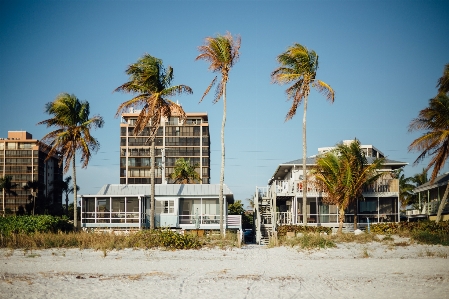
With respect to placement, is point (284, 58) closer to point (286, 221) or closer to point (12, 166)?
point (286, 221)

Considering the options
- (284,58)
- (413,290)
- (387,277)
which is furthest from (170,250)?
(284,58)

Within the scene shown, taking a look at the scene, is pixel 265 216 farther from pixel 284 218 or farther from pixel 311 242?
pixel 311 242

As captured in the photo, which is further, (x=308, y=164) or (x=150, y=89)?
(x=308, y=164)

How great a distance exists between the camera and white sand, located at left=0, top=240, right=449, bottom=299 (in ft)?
45.2

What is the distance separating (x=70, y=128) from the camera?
1678 inches

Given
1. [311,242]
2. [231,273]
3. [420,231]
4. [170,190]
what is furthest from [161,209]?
[231,273]

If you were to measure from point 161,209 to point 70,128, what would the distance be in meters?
9.73

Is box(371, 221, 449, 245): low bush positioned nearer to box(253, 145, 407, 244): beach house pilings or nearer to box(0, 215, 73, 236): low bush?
box(253, 145, 407, 244): beach house pilings

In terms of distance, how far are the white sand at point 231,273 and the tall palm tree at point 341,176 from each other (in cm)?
837

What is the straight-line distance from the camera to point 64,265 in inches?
781

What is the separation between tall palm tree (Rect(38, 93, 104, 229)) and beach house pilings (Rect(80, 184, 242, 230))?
211 centimetres

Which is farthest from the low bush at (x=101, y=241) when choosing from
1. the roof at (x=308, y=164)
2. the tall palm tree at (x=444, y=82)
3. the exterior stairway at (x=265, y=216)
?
the tall palm tree at (x=444, y=82)

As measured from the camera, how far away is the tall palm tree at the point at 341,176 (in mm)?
34312

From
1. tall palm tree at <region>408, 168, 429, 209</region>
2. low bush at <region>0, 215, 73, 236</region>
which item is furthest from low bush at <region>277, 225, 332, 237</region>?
tall palm tree at <region>408, 168, 429, 209</region>
